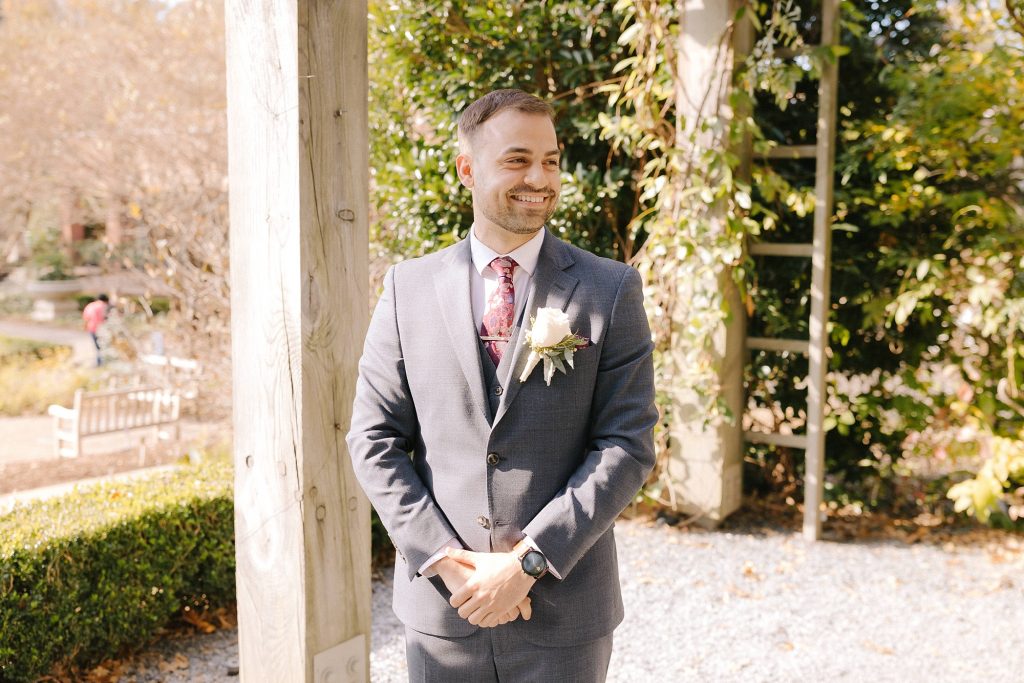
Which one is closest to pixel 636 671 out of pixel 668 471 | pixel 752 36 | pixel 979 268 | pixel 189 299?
pixel 668 471

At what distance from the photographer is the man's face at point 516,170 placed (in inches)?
73.3

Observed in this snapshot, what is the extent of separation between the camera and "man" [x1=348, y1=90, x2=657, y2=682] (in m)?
1.84

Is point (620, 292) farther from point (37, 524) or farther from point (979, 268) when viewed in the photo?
point (979, 268)

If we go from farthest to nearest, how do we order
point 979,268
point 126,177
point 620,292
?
point 126,177 → point 979,268 → point 620,292

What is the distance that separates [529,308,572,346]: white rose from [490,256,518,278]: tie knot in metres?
0.19

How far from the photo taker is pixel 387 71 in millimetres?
5891

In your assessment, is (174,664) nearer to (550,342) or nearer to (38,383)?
(550,342)

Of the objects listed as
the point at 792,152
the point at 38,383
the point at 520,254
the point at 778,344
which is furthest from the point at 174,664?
the point at 38,383

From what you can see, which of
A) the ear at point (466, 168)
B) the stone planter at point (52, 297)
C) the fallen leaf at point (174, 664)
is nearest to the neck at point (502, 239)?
the ear at point (466, 168)

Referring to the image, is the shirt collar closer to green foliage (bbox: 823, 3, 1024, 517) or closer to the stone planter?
green foliage (bbox: 823, 3, 1024, 517)

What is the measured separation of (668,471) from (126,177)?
9.54 m

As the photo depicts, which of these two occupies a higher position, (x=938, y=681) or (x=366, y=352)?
(x=366, y=352)

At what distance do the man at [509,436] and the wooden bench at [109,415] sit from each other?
694cm

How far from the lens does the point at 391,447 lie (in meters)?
1.93
